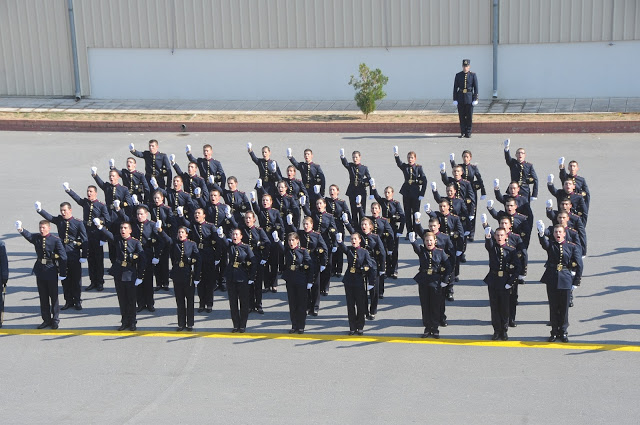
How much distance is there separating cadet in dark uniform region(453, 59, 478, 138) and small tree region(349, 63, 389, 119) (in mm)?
1860

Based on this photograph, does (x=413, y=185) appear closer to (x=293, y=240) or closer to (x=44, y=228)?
(x=293, y=240)

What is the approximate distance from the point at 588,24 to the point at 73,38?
37.0ft

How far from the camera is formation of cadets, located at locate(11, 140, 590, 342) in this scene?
39.7 ft

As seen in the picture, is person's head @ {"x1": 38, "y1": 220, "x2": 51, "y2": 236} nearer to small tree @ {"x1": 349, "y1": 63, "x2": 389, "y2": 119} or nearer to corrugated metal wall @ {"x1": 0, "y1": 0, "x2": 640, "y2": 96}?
small tree @ {"x1": 349, "y1": 63, "x2": 389, "y2": 119}

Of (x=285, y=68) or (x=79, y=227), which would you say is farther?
(x=285, y=68)

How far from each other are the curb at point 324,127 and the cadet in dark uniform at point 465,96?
40cm

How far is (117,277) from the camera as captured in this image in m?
12.5

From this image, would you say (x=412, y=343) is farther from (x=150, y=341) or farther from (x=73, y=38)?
(x=73, y=38)

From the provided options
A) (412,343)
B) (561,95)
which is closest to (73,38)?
(561,95)

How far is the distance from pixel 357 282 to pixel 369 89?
9.96m

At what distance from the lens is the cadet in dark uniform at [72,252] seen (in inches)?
523

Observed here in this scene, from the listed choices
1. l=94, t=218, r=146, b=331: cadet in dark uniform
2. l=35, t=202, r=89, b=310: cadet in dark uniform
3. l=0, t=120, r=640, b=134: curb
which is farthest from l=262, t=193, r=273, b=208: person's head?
l=0, t=120, r=640, b=134: curb

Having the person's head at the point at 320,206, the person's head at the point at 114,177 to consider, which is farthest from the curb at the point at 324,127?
the person's head at the point at 320,206

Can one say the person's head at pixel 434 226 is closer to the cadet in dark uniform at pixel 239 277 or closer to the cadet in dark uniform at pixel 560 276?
the cadet in dark uniform at pixel 560 276
